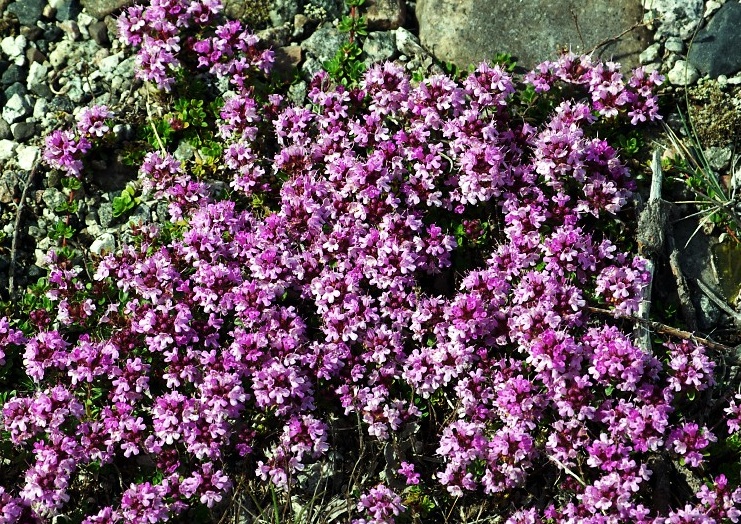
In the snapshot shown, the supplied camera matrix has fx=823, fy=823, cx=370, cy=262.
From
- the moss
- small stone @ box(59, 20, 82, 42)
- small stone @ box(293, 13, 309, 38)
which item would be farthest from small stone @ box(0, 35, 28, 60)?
the moss

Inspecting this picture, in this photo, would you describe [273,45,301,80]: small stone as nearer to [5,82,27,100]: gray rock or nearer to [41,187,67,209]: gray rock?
[41,187,67,209]: gray rock

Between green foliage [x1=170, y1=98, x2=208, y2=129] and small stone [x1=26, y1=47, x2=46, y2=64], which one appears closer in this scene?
green foliage [x1=170, y1=98, x2=208, y2=129]

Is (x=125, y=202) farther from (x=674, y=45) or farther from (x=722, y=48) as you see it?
(x=722, y=48)

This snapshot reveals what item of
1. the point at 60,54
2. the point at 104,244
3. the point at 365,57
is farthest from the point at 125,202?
the point at 365,57

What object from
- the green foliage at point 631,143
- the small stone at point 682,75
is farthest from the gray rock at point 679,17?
the green foliage at point 631,143

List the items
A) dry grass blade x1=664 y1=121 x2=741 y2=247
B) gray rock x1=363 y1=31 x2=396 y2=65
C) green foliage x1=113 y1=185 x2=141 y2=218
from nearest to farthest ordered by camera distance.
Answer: dry grass blade x1=664 y1=121 x2=741 y2=247 < green foliage x1=113 y1=185 x2=141 y2=218 < gray rock x1=363 y1=31 x2=396 y2=65

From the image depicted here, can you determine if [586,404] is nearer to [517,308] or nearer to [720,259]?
[517,308]

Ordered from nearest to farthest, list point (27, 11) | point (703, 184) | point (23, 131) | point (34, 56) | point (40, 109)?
point (703, 184)
point (23, 131)
point (40, 109)
point (34, 56)
point (27, 11)
